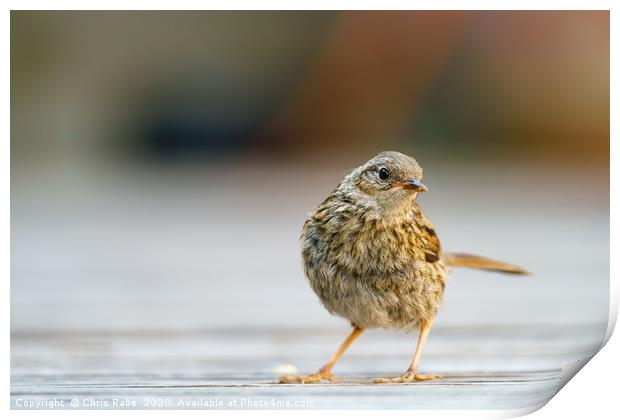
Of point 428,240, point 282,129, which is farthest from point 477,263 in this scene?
point 282,129

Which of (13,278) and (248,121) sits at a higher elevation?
(248,121)

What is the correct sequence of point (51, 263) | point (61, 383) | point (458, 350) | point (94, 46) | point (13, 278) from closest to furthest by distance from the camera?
point (61, 383)
point (458, 350)
point (94, 46)
point (13, 278)
point (51, 263)

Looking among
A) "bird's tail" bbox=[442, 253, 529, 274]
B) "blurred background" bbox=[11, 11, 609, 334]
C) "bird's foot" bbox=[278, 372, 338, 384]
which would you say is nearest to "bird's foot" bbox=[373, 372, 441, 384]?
"bird's foot" bbox=[278, 372, 338, 384]

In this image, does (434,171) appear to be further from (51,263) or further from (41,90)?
(41,90)

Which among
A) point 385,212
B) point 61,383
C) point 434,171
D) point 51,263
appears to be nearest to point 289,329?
point 385,212

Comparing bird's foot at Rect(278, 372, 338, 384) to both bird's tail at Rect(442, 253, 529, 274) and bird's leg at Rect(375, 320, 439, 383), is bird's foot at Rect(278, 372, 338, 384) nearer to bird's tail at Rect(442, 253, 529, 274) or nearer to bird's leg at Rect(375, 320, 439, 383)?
bird's leg at Rect(375, 320, 439, 383)

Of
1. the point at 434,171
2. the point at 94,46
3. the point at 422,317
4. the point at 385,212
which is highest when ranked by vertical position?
the point at 434,171

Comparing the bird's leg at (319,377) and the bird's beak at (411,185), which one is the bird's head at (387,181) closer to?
the bird's beak at (411,185)
